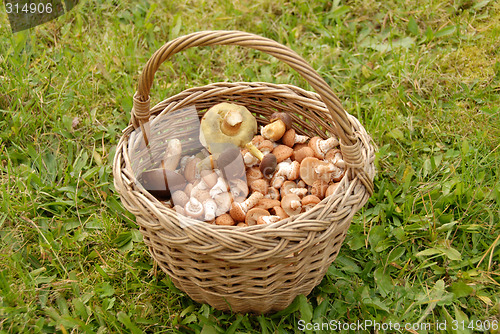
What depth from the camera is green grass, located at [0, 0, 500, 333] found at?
2090mm

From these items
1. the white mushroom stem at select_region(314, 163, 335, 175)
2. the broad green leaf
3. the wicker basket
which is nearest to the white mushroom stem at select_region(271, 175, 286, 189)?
the white mushroom stem at select_region(314, 163, 335, 175)

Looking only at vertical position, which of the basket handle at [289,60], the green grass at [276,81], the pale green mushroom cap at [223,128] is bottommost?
the green grass at [276,81]

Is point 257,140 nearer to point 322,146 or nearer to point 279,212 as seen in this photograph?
point 322,146

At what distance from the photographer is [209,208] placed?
6.24ft

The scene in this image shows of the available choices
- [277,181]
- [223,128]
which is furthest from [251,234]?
[223,128]

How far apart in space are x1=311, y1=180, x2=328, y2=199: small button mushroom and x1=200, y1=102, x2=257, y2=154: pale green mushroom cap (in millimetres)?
479

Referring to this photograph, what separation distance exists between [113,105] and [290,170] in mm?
1646

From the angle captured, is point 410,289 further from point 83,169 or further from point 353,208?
point 83,169

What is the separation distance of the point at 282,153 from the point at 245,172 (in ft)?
0.71

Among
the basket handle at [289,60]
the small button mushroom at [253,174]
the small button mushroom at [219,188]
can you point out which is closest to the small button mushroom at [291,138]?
the small button mushroom at [253,174]

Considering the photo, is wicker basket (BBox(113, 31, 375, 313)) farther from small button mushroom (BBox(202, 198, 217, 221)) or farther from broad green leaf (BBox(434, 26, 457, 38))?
broad green leaf (BBox(434, 26, 457, 38))

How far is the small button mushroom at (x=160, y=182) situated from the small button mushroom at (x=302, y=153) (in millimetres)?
610

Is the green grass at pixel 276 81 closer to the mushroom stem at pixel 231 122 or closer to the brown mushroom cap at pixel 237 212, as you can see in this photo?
the brown mushroom cap at pixel 237 212

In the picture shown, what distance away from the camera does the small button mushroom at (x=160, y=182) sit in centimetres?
197
